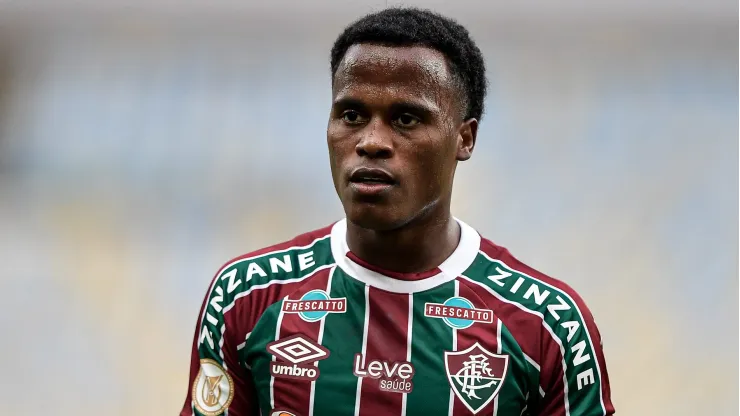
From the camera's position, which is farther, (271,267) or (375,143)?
(271,267)

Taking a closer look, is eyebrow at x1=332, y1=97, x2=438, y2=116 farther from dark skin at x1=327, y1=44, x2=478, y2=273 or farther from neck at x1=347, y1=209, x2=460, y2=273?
neck at x1=347, y1=209, x2=460, y2=273

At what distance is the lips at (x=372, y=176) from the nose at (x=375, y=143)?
3cm

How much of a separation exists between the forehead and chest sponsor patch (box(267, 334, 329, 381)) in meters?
0.48

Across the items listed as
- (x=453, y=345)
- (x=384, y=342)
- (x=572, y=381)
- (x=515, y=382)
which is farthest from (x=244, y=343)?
(x=572, y=381)

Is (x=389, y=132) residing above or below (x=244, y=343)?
above

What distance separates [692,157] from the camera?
10.3ft

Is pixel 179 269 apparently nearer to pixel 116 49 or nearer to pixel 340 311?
pixel 116 49

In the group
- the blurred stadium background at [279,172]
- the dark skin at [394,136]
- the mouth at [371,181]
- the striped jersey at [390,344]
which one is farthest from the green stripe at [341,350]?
the blurred stadium background at [279,172]

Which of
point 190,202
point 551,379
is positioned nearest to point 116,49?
point 190,202

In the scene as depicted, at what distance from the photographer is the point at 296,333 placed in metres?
1.42

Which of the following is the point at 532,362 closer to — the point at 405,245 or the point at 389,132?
the point at 405,245

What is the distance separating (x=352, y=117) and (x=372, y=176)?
0.14 m

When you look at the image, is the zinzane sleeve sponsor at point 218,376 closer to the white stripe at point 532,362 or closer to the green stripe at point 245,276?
the green stripe at point 245,276

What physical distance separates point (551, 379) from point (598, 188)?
6.05 ft
